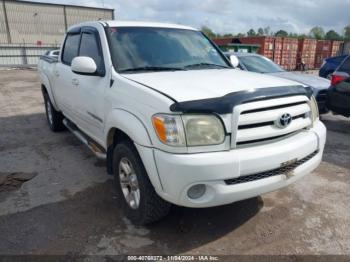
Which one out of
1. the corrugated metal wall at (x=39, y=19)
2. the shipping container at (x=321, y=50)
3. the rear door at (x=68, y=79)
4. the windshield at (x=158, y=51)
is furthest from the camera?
the corrugated metal wall at (x=39, y=19)

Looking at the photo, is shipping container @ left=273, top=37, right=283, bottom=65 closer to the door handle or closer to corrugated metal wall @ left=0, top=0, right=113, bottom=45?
the door handle

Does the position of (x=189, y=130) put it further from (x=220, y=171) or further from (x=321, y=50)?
(x=321, y=50)

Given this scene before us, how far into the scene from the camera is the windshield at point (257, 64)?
762 cm

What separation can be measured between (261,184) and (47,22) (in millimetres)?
45367

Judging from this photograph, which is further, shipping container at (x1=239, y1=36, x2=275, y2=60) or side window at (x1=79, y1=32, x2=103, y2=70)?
shipping container at (x1=239, y1=36, x2=275, y2=60)

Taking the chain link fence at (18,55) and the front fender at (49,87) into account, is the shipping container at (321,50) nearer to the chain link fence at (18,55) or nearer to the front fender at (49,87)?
the chain link fence at (18,55)

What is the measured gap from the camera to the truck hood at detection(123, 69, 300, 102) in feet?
8.45

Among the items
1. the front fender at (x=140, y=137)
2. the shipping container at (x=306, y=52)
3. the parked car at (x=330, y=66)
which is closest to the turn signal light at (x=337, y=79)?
the front fender at (x=140, y=137)

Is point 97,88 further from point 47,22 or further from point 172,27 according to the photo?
point 47,22

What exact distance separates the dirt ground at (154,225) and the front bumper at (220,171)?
22.3 inches

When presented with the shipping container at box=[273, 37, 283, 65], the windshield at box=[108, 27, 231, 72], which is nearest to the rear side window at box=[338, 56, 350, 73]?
the windshield at box=[108, 27, 231, 72]

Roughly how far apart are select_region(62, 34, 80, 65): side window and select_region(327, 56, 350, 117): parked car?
4.94 meters

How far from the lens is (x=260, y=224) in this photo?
3.13 meters

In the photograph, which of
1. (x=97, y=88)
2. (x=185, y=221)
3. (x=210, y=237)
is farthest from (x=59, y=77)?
(x=210, y=237)
